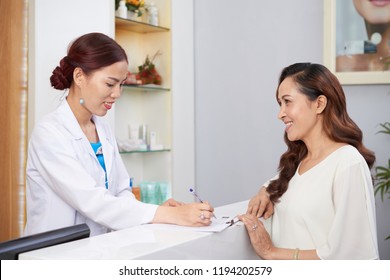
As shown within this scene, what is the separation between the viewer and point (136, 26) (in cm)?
447

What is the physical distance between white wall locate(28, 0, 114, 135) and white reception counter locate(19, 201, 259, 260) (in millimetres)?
1877

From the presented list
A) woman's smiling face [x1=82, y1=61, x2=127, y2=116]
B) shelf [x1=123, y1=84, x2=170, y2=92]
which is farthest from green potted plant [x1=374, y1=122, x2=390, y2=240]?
woman's smiling face [x1=82, y1=61, x2=127, y2=116]

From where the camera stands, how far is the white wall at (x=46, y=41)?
3551 millimetres

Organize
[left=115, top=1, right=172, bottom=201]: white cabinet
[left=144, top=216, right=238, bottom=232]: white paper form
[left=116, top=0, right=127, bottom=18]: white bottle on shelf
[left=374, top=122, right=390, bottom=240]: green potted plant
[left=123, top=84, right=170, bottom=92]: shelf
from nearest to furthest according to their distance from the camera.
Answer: [left=144, top=216, right=238, bottom=232]: white paper form, [left=374, top=122, right=390, bottom=240]: green potted plant, [left=116, top=0, right=127, bottom=18]: white bottle on shelf, [left=123, top=84, right=170, bottom=92]: shelf, [left=115, top=1, right=172, bottom=201]: white cabinet

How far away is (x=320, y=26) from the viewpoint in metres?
4.36

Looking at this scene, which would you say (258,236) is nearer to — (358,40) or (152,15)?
(358,40)

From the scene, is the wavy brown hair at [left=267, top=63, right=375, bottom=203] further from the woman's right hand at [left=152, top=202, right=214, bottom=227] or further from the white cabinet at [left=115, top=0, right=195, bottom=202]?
the white cabinet at [left=115, top=0, right=195, bottom=202]

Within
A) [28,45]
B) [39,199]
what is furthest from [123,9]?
[39,199]

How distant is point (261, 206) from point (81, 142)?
75 cm

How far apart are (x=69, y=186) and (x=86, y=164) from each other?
208mm

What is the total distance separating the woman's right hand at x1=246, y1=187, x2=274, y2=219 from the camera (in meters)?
2.27

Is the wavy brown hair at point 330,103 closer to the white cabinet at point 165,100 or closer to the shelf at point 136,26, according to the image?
the shelf at point 136,26

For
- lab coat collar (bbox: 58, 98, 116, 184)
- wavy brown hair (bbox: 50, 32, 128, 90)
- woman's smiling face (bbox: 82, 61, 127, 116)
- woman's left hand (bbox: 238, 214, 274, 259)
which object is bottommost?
woman's left hand (bbox: 238, 214, 274, 259)

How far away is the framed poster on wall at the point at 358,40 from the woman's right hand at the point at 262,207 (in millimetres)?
2127
